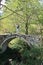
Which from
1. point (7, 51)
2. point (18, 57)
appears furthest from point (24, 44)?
point (7, 51)

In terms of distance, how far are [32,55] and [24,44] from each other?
10.4 ft

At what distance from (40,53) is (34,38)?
1540 millimetres

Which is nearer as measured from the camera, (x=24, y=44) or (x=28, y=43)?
(x=28, y=43)

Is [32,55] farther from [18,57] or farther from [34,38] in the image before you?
[18,57]

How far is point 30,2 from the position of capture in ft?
55.9

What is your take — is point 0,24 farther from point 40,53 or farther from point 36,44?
point 40,53

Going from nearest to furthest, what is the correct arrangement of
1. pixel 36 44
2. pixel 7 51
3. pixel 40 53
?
pixel 40 53
pixel 36 44
pixel 7 51

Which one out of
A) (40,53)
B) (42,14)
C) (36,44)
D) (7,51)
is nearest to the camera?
(40,53)

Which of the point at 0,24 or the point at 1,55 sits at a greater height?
the point at 0,24

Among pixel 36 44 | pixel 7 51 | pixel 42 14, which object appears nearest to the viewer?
pixel 36 44

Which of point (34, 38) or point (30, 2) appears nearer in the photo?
point (34, 38)

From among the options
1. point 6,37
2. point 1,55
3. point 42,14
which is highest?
point 42,14

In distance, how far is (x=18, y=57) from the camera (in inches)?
669

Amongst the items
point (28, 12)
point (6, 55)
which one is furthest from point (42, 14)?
point (6, 55)
